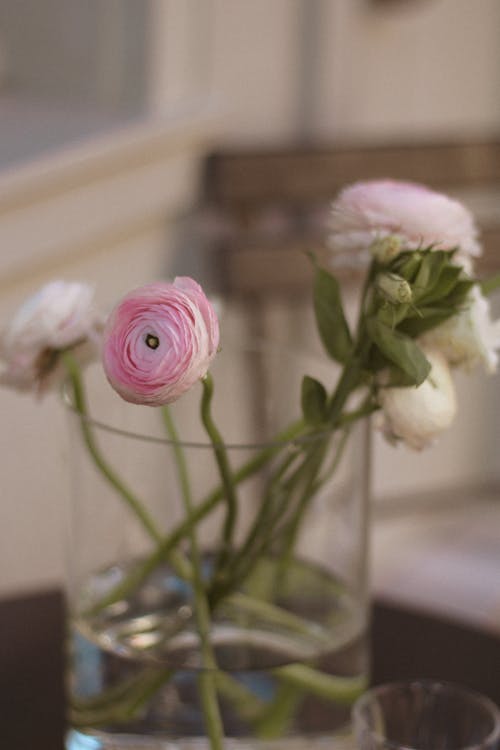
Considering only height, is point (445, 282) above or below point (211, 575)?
above

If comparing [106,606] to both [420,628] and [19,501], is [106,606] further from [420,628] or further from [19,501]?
[19,501]

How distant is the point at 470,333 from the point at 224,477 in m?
0.13

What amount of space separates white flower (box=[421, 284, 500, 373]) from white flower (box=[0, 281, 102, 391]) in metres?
0.16

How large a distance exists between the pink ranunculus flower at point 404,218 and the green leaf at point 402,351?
4cm

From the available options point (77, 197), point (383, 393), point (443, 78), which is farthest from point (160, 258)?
point (383, 393)

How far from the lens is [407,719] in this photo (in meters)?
0.56

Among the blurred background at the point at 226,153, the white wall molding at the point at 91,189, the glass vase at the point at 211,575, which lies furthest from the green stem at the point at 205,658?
the white wall molding at the point at 91,189

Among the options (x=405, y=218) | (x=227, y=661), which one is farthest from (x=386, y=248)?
(x=227, y=661)

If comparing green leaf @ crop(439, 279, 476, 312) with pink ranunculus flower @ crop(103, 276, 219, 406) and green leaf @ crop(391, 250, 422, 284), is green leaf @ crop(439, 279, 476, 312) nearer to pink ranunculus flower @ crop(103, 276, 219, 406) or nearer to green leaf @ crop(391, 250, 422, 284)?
green leaf @ crop(391, 250, 422, 284)

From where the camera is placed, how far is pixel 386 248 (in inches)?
19.8

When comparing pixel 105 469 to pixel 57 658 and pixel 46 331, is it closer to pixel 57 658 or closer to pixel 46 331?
pixel 46 331

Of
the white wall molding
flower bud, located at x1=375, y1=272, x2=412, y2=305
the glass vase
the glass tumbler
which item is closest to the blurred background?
the white wall molding

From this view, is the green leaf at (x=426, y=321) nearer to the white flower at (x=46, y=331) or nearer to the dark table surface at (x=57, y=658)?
the white flower at (x=46, y=331)

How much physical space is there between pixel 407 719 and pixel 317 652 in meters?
0.07
